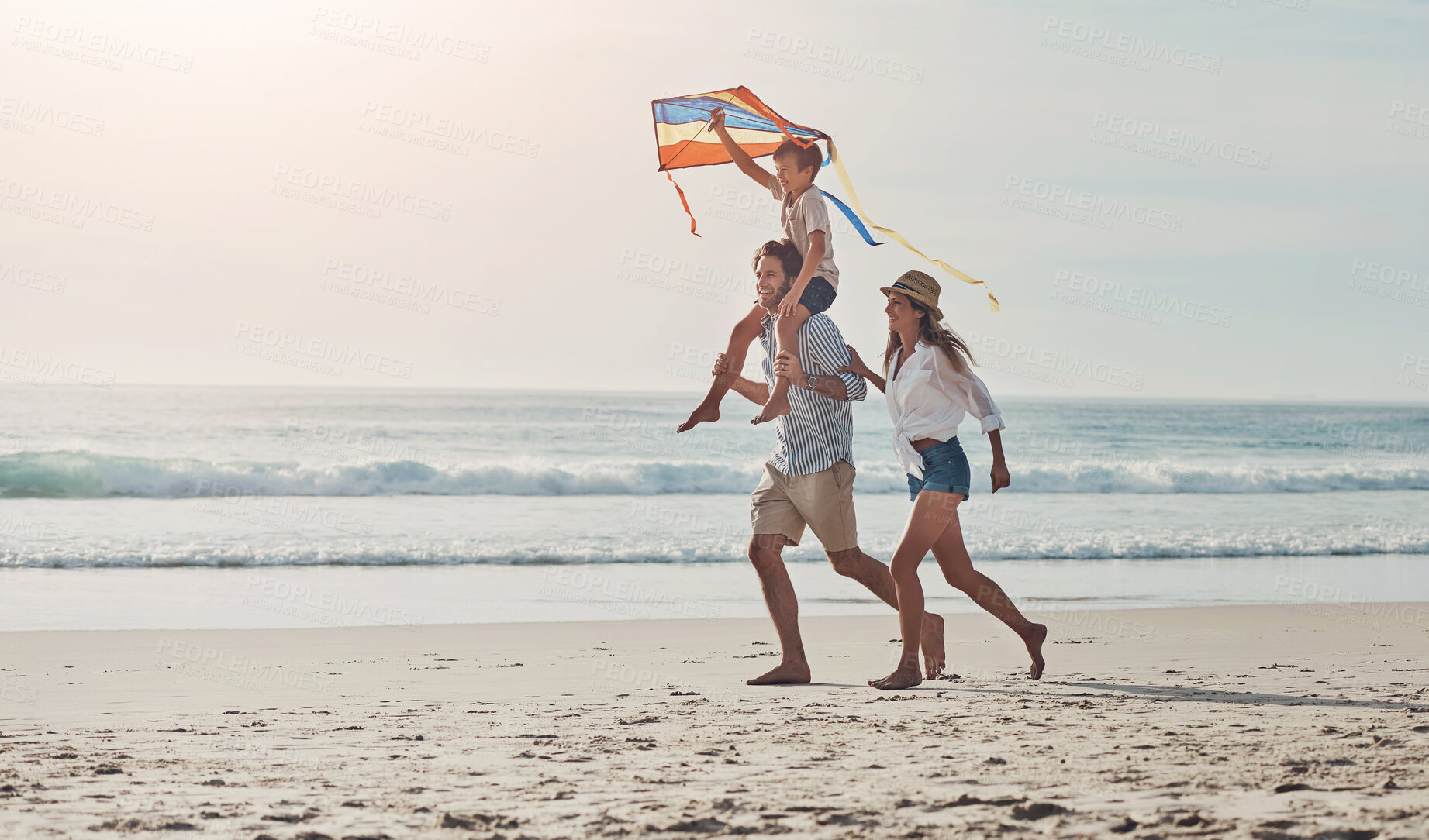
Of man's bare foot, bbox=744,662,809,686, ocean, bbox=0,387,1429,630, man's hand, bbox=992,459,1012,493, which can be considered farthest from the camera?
ocean, bbox=0,387,1429,630

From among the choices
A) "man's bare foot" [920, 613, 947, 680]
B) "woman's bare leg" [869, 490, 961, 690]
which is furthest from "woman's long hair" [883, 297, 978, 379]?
"man's bare foot" [920, 613, 947, 680]

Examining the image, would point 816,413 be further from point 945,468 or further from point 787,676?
point 787,676

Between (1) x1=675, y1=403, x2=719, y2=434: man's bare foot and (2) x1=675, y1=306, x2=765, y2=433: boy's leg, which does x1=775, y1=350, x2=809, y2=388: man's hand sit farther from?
(1) x1=675, y1=403, x2=719, y2=434: man's bare foot

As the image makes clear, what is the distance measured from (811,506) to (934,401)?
695mm

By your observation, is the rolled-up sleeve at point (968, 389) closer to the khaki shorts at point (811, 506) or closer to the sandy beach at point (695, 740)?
the khaki shorts at point (811, 506)

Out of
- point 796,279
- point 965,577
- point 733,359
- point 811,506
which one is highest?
point 796,279

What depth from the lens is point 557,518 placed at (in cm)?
1551

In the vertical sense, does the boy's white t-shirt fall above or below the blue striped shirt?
above

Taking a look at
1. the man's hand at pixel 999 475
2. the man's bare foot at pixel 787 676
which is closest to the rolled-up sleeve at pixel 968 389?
the man's hand at pixel 999 475

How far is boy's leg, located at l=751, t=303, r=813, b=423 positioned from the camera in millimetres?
4750

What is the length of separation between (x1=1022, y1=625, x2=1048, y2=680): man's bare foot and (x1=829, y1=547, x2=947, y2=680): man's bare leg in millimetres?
393

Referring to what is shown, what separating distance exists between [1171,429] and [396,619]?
35.8 metres

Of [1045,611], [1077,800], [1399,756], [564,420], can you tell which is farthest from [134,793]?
[564,420]

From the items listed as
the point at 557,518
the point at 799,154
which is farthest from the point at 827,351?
the point at 557,518
